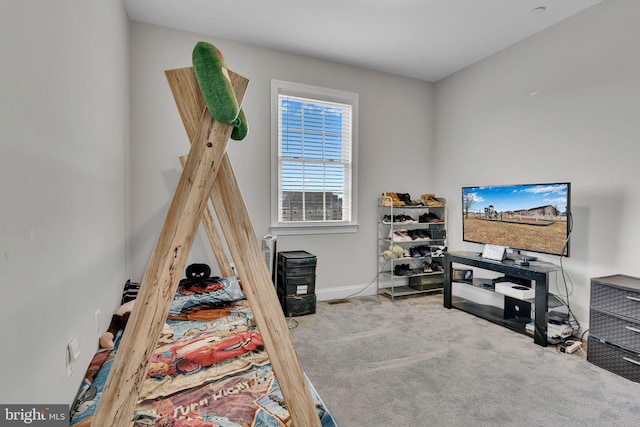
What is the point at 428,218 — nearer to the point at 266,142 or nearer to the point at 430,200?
the point at 430,200

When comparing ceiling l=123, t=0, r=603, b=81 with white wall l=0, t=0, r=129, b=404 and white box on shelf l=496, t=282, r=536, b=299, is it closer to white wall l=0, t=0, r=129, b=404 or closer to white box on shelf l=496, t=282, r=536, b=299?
white wall l=0, t=0, r=129, b=404

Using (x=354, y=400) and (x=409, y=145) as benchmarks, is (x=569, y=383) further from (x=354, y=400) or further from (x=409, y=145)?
(x=409, y=145)

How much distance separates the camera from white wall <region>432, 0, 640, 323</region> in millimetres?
2568

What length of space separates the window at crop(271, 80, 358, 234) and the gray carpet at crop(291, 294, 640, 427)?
125cm

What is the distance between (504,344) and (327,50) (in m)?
3.49

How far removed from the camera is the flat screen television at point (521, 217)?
2.74 meters

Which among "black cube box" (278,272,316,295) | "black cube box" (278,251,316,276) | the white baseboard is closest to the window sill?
"black cube box" (278,251,316,276)

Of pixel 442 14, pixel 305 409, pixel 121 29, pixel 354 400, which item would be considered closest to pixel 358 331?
pixel 354 400

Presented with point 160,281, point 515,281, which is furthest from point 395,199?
point 160,281

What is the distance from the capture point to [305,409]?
108cm

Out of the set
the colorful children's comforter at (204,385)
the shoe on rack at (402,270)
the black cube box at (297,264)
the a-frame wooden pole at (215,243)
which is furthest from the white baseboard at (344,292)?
the colorful children's comforter at (204,385)

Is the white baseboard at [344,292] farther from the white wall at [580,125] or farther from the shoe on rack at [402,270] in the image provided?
the white wall at [580,125]

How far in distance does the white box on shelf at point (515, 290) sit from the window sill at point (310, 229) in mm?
1734
